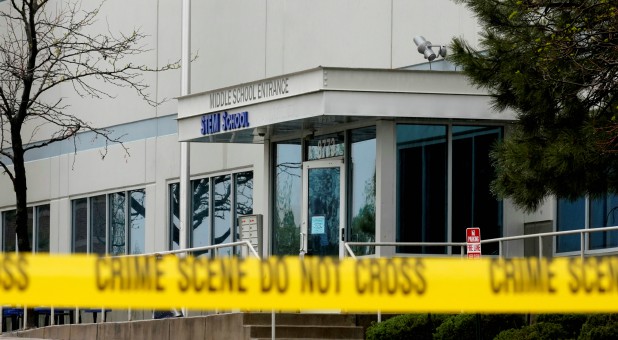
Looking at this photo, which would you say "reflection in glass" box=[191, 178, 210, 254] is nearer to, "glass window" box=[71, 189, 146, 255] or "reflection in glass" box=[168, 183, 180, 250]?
"reflection in glass" box=[168, 183, 180, 250]

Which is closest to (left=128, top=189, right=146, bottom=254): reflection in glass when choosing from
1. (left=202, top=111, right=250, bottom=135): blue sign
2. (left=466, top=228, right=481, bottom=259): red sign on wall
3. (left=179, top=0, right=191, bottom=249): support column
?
(left=179, top=0, right=191, bottom=249): support column

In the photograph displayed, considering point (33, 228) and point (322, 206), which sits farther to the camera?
point (33, 228)

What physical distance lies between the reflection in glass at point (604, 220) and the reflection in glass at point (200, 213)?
10943 mm

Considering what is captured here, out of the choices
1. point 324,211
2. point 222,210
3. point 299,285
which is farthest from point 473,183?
point 299,285

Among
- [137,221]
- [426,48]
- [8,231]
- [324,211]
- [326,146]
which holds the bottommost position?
[8,231]

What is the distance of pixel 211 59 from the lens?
29.4 m

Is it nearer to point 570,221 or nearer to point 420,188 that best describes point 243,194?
point 420,188

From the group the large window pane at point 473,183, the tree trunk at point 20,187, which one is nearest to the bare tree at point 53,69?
the tree trunk at point 20,187

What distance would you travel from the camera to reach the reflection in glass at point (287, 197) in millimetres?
23188

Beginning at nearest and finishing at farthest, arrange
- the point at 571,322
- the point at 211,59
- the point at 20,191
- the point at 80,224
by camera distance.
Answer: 1. the point at 571,322
2. the point at 20,191
3. the point at 211,59
4. the point at 80,224

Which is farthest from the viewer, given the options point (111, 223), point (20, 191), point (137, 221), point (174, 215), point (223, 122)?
point (111, 223)

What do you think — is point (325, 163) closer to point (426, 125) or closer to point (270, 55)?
point (426, 125)

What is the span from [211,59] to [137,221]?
4.68 metres

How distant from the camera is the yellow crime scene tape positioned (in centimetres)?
629
